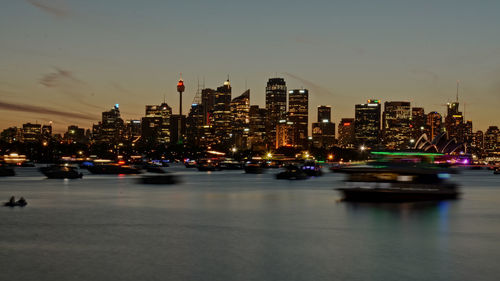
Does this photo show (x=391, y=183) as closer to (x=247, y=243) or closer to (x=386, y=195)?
(x=386, y=195)

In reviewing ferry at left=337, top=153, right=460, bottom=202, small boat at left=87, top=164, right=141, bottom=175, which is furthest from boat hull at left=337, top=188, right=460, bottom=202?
small boat at left=87, top=164, right=141, bottom=175

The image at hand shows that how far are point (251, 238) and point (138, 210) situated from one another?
49.7 feet

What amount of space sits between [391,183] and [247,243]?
2585cm

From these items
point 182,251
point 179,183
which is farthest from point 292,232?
point 179,183

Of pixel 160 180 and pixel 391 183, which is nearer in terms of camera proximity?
pixel 391 183

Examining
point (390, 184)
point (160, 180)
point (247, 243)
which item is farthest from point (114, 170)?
point (247, 243)

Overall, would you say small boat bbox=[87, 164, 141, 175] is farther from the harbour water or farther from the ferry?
the harbour water

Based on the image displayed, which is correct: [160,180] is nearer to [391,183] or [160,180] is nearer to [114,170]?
[391,183]

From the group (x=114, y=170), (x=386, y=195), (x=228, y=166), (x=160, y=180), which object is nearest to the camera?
(x=386, y=195)

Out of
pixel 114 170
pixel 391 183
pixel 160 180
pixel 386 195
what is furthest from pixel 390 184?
pixel 114 170

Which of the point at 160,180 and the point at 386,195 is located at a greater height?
the point at 386,195

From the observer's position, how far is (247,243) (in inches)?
962

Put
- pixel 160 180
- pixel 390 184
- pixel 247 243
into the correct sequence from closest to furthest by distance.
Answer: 1. pixel 247 243
2. pixel 390 184
3. pixel 160 180

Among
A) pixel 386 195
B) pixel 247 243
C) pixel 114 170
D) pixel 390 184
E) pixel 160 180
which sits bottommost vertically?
pixel 247 243
